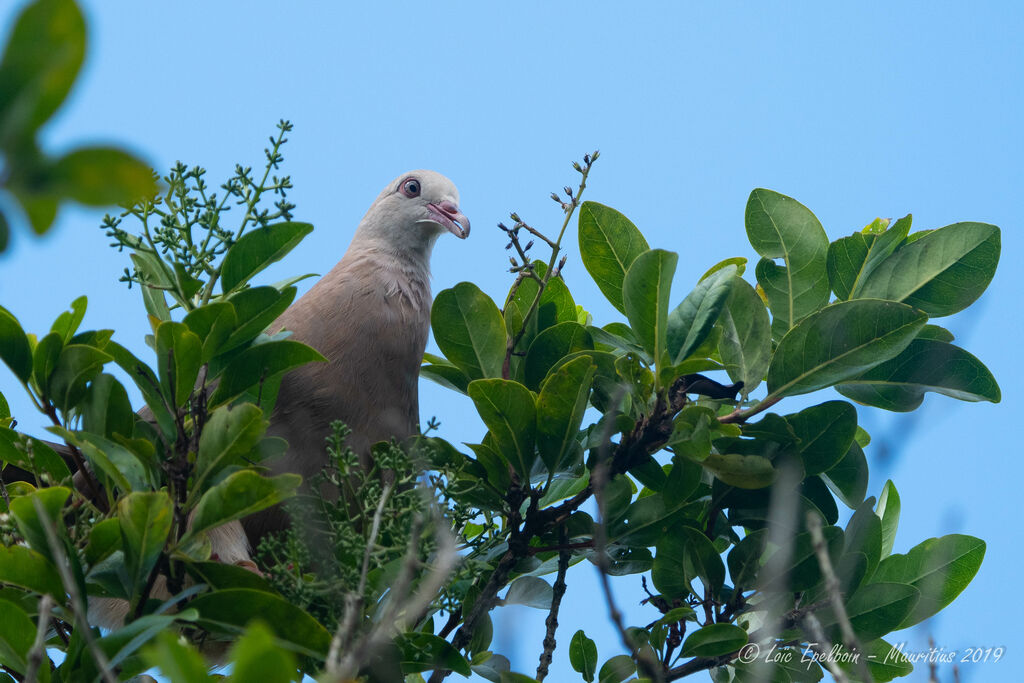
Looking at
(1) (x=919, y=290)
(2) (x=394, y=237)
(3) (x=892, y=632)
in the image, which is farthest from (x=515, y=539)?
(2) (x=394, y=237)

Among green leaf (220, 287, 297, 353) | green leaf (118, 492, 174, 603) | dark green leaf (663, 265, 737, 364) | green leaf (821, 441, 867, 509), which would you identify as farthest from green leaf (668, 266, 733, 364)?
green leaf (118, 492, 174, 603)

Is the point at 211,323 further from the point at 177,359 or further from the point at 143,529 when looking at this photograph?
the point at 143,529

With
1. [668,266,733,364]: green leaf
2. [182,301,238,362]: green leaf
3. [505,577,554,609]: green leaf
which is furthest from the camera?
[505,577,554,609]: green leaf

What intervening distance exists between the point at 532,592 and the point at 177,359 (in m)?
1.13

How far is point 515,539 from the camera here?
2238 millimetres

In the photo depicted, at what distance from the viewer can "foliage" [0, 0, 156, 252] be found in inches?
21.4

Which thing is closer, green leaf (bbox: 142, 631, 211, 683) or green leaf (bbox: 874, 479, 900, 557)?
green leaf (bbox: 142, 631, 211, 683)

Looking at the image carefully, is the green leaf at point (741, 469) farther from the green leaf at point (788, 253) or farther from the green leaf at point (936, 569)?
the green leaf at point (936, 569)

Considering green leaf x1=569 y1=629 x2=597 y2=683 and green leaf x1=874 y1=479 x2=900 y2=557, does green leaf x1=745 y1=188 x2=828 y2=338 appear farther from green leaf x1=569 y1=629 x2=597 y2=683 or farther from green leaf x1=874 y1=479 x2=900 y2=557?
green leaf x1=569 y1=629 x2=597 y2=683

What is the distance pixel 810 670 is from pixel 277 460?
1437 mm

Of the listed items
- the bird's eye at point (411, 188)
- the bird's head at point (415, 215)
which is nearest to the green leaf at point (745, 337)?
the bird's head at point (415, 215)

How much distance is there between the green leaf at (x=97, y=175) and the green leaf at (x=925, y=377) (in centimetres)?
194

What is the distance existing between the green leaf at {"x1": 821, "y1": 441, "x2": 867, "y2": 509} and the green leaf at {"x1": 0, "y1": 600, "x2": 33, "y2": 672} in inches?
67.3

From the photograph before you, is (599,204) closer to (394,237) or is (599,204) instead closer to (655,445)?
(655,445)
